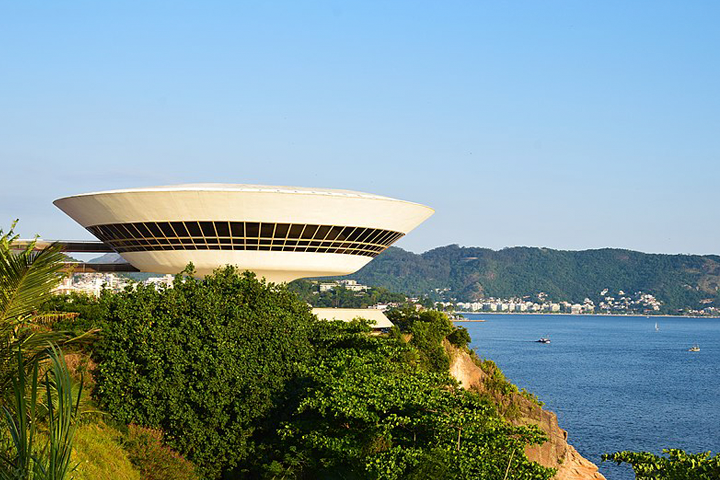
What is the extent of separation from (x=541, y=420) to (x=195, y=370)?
26875mm

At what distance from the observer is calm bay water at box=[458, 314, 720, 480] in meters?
63.8

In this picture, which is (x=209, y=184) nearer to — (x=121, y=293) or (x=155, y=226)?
(x=155, y=226)

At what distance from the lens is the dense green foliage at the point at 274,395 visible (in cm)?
2031

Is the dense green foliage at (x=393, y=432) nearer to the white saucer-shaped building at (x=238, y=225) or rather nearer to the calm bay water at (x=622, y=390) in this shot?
the white saucer-shaped building at (x=238, y=225)

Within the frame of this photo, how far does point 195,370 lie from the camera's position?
27.0m

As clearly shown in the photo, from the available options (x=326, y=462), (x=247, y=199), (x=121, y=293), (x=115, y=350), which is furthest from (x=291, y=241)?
(x=326, y=462)

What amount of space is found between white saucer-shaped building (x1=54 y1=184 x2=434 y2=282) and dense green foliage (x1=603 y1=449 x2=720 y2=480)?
23.4 m

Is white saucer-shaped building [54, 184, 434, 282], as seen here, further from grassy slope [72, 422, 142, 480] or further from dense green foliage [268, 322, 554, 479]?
grassy slope [72, 422, 142, 480]

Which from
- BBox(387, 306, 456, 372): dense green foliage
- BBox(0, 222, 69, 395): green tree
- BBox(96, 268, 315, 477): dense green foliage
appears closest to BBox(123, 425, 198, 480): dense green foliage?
BBox(96, 268, 315, 477): dense green foliage

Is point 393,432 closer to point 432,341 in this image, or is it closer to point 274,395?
point 274,395

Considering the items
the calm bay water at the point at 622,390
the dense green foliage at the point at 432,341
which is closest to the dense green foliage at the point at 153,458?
the dense green foliage at the point at 432,341

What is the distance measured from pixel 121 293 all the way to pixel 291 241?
9.71 m

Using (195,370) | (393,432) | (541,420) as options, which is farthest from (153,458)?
(541,420)

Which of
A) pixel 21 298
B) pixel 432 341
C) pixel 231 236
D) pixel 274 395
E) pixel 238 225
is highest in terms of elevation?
pixel 238 225
